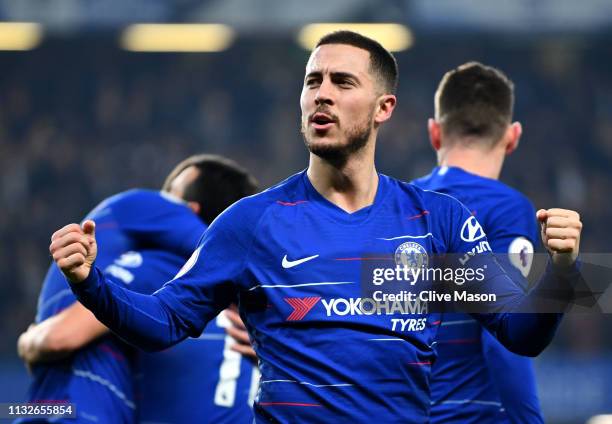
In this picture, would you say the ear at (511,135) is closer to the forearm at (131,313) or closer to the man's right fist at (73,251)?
the forearm at (131,313)

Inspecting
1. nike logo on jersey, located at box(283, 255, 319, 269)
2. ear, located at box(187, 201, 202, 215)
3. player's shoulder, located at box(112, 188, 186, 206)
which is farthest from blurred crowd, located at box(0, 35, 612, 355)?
nike logo on jersey, located at box(283, 255, 319, 269)

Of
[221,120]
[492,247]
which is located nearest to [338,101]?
[492,247]

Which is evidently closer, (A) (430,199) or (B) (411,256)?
(B) (411,256)

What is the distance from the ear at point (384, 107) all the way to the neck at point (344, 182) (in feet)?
0.47

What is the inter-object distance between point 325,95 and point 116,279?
149 centimetres

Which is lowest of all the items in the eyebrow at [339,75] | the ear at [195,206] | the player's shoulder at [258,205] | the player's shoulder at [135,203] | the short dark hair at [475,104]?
the player's shoulder at [258,205]

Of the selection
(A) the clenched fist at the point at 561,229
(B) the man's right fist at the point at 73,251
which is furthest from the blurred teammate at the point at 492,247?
(B) the man's right fist at the point at 73,251

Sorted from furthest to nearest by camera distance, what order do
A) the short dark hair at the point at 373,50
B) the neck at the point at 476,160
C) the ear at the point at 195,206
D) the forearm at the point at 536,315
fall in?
1. the ear at the point at 195,206
2. the neck at the point at 476,160
3. the short dark hair at the point at 373,50
4. the forearm at the point at 536,315

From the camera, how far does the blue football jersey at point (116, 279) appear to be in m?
4.14

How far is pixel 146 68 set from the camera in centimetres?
1506

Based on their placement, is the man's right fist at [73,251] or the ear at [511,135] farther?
the ear at [511,135]

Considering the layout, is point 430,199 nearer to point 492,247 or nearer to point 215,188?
point 492,247

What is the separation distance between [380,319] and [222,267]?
0.47 meters

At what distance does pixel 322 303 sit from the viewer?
2.98 meters
